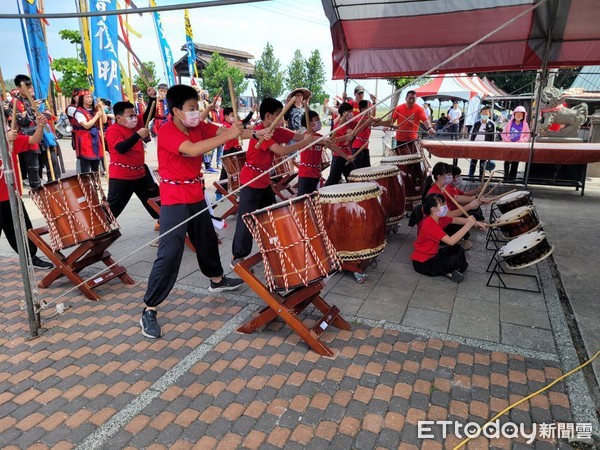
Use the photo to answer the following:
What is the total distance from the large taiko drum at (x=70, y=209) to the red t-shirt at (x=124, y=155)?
2.08 ft

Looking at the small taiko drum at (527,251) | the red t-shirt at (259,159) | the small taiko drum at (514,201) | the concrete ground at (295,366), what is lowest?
the concrete ground at (295,366)

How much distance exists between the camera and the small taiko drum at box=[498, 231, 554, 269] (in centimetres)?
351

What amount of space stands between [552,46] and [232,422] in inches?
247

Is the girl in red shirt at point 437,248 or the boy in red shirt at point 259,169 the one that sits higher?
the boy in red shirt at point 259,169

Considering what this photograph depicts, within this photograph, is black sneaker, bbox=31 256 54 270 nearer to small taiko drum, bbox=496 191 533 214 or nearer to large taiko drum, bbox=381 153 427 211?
large taiko drum, bbox=381 153 427 211

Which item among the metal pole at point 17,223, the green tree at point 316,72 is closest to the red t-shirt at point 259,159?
the metal pole at point 17,223

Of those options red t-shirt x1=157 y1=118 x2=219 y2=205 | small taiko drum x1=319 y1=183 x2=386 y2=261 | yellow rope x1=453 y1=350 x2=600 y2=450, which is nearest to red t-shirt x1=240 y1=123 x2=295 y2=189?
small taiko drum x1=319 y1=183 x2=386 y2=261

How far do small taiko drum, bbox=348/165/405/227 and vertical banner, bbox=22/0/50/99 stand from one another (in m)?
6.94

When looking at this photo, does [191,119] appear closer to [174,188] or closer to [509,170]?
[174,188]

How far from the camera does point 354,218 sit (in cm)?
399

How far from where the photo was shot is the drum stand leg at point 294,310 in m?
2.97

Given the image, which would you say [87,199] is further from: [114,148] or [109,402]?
[109,402]

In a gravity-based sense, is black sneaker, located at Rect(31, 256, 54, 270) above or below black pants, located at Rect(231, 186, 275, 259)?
below

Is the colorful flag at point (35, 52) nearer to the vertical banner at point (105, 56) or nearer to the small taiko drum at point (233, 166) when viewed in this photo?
the vertical banner at point (105, 56)
